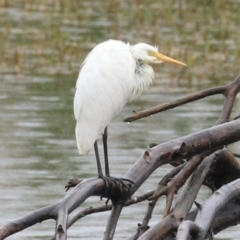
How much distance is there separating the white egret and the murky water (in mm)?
2094

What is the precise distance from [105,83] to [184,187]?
69.4 inches

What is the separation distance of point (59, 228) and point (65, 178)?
632 centimetres

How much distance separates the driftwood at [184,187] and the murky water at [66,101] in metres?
3.41

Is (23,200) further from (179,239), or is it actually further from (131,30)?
(131,30)

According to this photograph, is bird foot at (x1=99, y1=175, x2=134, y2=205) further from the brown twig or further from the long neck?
the long neck

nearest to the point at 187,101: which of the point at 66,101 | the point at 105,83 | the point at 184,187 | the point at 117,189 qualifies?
the point at 184,187

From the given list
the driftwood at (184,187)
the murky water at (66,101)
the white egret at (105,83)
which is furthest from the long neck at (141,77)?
the murky water at (66,101)

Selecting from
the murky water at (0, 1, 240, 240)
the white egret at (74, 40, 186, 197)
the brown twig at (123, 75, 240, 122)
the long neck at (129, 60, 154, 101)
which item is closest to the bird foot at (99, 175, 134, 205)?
the brown twig at (123, 75, 240, 122)

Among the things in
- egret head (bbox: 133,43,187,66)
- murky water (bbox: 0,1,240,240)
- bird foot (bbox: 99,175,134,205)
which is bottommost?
murky water (bbox: 0,1,240,240)

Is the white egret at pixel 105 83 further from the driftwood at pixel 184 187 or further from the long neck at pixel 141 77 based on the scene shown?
the driftwood at pixel 184 187

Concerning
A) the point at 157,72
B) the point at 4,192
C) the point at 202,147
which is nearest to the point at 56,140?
the point at 4,192

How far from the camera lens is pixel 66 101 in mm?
13023

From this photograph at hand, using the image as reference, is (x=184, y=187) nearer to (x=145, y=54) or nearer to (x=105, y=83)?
(x=105, y=83)

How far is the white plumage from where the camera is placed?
5719mm
